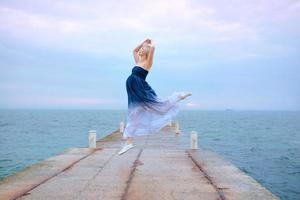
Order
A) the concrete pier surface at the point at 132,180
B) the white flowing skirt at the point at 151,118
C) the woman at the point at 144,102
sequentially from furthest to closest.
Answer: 1. the white flowing skirt at the point at 151,118
2. the woman at the point at 144,102
3. the concrete pier surface at the point at 132,180

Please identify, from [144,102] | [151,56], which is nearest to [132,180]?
[144,102]

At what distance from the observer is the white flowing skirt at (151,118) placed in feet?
31.3

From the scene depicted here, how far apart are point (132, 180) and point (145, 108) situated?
1883 mm

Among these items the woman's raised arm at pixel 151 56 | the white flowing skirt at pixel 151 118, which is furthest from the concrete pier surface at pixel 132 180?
the woman's raised arm at pixel 151 56

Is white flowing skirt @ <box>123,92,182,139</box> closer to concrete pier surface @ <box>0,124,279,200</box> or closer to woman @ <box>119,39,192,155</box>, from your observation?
woman @ <box>119,39,192,155</box>

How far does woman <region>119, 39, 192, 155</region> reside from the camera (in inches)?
362

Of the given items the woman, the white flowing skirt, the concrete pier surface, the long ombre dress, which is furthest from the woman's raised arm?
the concrete pier surface

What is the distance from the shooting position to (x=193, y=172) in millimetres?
9789

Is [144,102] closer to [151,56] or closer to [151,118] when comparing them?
[151,118]

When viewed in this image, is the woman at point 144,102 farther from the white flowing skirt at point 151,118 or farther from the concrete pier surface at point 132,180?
the concrete pier surface at point 132,180

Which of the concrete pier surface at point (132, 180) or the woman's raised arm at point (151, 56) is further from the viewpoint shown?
the woman's raised arm at point (151, 56)

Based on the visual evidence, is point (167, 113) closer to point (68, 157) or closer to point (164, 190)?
A: point (164, 190)

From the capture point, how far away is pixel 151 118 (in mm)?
9648

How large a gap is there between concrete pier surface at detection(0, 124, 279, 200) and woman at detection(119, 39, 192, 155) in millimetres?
1106
